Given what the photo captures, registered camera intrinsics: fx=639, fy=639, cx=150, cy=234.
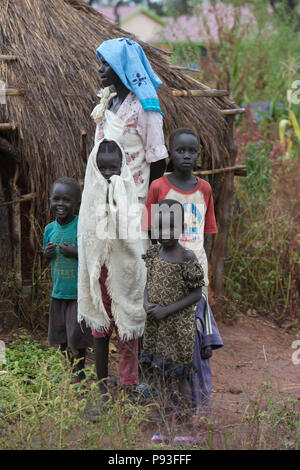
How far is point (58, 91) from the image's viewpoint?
4.98 metres

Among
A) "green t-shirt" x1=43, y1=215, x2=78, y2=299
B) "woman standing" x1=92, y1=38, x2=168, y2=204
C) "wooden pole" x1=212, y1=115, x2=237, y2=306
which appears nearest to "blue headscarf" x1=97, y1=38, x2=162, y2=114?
"woman standing" x1=92, y1=38, x2=168, y2=204

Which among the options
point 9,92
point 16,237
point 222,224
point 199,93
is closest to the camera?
point 9,92

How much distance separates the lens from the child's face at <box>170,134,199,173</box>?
147 inches

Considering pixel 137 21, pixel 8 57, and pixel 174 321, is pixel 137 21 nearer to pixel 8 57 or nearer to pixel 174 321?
pixel 8 57

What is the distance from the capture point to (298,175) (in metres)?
7.98

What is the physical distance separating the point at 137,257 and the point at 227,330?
2566 mm

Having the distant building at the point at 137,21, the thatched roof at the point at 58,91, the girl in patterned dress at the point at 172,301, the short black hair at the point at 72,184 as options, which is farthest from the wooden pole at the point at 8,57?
the distant building at the point at 137,21

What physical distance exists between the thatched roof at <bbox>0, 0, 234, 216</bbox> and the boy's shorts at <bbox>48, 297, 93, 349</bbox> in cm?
122

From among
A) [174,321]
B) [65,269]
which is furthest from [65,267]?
[174,321]

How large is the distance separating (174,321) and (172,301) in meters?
0.10

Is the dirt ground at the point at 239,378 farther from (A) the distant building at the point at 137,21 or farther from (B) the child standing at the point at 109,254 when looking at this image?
(A) the distant building at the point at 137,21

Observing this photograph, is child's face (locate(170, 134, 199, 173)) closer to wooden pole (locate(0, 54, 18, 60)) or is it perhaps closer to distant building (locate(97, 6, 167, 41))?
wooden pole (locate(0, 54, 18, 60))

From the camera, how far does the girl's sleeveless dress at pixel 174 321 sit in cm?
331

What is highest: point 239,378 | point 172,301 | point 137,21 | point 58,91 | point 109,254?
point 137,21
